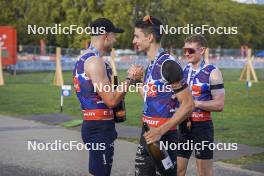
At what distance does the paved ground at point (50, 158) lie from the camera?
862cm

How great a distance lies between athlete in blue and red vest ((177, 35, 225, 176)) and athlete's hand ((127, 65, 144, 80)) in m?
1.34

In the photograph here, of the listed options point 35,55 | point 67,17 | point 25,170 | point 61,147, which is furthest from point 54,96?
point 35,55

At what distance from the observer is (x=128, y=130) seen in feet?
43.1

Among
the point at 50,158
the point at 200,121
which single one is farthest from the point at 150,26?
the point at 50,158

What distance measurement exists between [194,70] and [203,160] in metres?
1.07

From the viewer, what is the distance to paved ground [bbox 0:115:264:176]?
339 inches

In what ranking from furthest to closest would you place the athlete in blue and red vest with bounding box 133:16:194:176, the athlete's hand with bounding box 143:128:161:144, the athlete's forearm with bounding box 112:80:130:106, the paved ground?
the paved ground, the athlete's forearm with bounding box 112:80:130:106, the athlete in blue and red vest with bounding box 133:16:194:176, the athlete's hand with bounding box 143:128:161:144

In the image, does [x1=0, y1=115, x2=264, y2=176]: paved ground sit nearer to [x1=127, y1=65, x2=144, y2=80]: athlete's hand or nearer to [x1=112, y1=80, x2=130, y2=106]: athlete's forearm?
[x1=112, y1=80, x2=130, y2=106]: athlete's forearm

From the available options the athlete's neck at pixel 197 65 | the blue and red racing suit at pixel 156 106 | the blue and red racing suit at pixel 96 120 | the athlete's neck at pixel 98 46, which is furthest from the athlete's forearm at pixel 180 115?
the athlete's neck at pixel 197 65

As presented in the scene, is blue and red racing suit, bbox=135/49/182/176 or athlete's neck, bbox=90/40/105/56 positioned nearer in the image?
blue and red racing suit, bbox=135/49/182/176

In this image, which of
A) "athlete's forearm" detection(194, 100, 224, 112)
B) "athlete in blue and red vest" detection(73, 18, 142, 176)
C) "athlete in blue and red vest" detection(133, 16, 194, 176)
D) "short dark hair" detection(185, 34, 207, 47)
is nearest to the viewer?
"athlete in blue and red vest" detection(133, 16, 194, 176)

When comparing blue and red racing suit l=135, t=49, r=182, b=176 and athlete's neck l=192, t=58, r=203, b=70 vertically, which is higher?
athlete's neck l=192, t=58, r=203, b=70

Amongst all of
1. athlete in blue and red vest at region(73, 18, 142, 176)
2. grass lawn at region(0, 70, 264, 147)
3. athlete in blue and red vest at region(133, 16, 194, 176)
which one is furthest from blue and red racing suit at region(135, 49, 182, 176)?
grass lawn at region(0, 70, 264, 147)

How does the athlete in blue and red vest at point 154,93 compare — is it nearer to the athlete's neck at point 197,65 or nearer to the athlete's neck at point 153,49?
the athlete's neck at point 153,49
